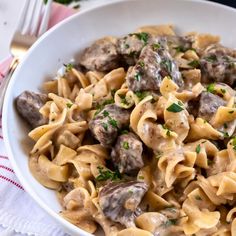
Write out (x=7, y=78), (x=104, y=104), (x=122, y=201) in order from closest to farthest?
(x=122, y=201), (x=104, y=104), (x=7, y=78)

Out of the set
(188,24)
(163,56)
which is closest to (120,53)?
(163,56)

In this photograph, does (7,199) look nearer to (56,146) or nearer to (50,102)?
(56,146)

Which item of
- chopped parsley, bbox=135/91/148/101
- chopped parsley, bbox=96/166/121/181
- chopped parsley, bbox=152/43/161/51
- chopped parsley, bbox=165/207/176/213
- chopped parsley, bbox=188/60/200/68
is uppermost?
chopped parsley, bbox=152/43/161/51

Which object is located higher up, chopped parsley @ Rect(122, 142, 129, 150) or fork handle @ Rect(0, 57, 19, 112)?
chopped parsley @ Rect(122, 142, 129, 150)

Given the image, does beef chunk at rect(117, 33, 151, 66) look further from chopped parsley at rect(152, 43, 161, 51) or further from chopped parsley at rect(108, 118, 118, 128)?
chopped parsley at rect(108, 118, 118, 128)

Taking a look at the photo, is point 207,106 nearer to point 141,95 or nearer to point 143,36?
point 141,95

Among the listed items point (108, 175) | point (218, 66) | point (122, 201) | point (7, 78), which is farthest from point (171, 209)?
point (7, 78)

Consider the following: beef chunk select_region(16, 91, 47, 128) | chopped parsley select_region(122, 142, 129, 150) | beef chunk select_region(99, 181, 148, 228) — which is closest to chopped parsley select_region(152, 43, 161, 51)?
chopped parsley select_region(122, 142, 129, 150)
